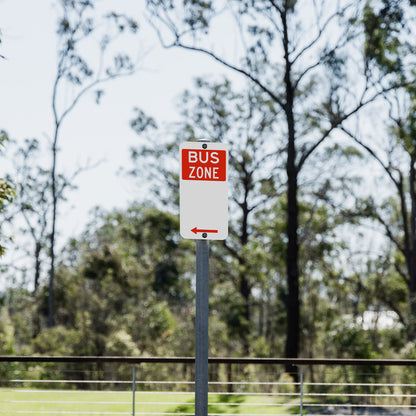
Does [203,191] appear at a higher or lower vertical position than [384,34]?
lower

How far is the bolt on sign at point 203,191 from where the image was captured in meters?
1.92

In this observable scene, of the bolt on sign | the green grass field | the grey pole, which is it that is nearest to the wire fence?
the green grass field

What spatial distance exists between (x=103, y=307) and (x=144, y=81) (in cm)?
784

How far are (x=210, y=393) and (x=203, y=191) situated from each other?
3.57 metres

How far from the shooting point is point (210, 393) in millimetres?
5035

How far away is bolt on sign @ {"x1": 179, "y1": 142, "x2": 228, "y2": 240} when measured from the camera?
1.92m

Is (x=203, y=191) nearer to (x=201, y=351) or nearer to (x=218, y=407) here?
(x=201, y=351)

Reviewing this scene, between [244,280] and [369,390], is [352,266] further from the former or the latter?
[369,390]

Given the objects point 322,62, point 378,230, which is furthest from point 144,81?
point 378,230

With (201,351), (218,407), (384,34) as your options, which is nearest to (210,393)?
(218,407)

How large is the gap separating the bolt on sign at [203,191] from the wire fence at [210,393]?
2812mm

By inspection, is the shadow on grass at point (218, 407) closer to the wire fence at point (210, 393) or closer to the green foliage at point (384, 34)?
the wire fence at point (210, 393)

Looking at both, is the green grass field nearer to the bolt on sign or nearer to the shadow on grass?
the shadow on grass

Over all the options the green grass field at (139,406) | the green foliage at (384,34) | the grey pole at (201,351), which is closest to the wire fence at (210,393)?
the green grass field at (139,406)
